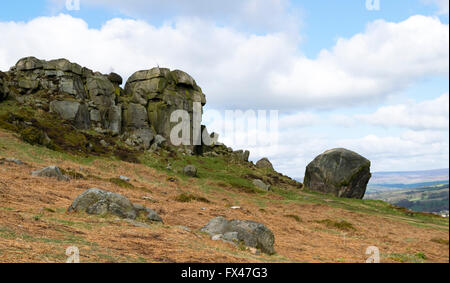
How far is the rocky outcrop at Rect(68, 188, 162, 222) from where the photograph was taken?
15.3 meters

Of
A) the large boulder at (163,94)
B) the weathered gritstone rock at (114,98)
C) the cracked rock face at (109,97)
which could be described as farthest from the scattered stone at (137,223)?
the large boulder at (163,94)

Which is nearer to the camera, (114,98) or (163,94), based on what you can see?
(114,98)

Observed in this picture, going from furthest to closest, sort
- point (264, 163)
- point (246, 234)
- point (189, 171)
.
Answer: point (264, 163) → point (189, 171) → point (246, 234)

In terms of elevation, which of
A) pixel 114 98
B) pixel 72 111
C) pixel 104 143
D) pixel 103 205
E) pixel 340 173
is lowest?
pixel 103 205

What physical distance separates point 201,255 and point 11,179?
1637 centimetres

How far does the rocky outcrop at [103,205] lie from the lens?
1534cm

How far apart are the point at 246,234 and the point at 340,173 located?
132 feet

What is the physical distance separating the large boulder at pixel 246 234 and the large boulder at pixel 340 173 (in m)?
39.0

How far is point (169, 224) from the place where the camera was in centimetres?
1745

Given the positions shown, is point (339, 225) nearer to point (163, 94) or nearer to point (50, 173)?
point (50, 173)

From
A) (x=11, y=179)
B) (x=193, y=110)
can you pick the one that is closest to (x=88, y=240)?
(x=11, y=179)

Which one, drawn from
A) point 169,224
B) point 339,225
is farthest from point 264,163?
point 169,224

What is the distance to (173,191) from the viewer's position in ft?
109
